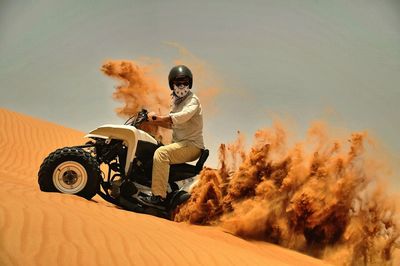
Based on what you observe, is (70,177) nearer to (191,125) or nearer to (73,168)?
(73,168)

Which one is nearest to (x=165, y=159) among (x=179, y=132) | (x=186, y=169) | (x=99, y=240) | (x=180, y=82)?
(x=186, y=169)

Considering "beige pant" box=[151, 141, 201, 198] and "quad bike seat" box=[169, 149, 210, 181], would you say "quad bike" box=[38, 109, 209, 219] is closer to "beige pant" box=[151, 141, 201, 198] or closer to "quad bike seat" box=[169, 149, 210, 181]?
"quad bike seat" box=[169, 149, 210, 181]

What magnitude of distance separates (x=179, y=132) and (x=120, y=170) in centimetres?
107

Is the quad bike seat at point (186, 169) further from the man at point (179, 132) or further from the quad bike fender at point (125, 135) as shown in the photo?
the quad bike fender at point (125, 135)

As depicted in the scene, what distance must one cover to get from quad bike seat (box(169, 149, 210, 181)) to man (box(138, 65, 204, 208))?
0.09 meters

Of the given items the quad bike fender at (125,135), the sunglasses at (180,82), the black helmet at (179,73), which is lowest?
the quad bike fender at (125,135)

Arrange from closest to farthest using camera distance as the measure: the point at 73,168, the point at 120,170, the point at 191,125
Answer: the point at 73,168, the point at 120,170, the point at 191,125

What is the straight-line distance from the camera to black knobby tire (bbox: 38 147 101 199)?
269 inches

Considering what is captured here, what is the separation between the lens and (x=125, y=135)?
7.07 metres

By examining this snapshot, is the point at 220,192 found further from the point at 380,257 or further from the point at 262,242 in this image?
the point at 380,257

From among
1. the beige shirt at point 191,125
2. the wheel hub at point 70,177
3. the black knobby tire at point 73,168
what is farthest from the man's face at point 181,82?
the wheel hub at point 70,177

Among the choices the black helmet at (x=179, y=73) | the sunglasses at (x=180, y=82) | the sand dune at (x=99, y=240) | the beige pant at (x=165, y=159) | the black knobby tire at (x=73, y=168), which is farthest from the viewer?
the sunglasses at (x=180, y=82)

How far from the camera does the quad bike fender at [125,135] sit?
703 centimetres

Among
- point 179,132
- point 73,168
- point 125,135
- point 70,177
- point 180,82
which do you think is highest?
point 180,82
